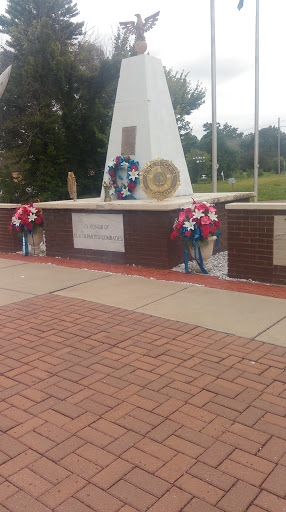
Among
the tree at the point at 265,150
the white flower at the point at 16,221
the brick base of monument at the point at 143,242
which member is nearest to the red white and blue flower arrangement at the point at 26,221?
the white flower at the point at 16,221

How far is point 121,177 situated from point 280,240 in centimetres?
404

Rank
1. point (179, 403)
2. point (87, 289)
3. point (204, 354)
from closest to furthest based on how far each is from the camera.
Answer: point (179, 403) < point (204, 354) < point (87, 289)

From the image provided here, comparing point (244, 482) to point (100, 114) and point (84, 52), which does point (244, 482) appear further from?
point (84, 52)

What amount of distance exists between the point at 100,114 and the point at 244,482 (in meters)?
18.6

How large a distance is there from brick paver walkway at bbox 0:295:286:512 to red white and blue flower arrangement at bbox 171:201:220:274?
243 cm

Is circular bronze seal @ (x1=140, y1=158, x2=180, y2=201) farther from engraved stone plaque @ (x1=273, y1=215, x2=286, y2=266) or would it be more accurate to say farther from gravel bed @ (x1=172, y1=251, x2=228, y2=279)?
engraved stone plaque @ (x1=273, y1=215, x2=286, y2=266)

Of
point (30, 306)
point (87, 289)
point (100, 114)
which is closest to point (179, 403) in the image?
point (30, 306)

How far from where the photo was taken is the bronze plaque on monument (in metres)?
9.00

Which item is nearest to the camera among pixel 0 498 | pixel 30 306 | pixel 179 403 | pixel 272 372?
pixel 0 498

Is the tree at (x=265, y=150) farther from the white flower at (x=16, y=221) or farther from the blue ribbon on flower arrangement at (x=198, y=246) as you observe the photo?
the blue ribbon on flower arrangement at (x=198, y=246)

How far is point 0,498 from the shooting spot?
2277 mm

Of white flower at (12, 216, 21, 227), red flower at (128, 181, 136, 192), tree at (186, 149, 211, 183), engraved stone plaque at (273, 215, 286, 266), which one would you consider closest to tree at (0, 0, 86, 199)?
tree at (186, 149, 211, 183)

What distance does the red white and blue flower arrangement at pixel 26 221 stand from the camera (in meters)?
8.98

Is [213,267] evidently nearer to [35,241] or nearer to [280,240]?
[280,240]
